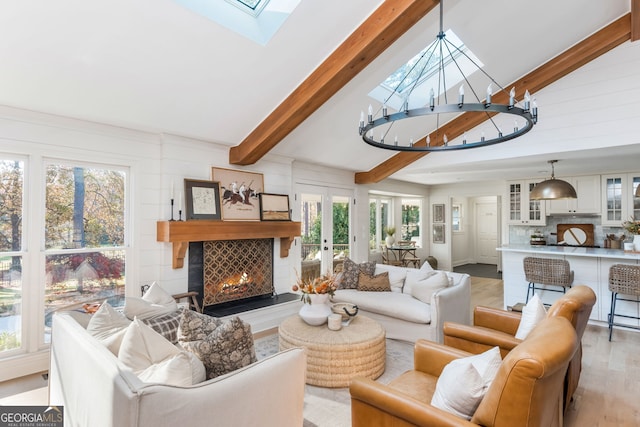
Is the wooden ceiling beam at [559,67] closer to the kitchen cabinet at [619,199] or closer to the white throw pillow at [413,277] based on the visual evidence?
the white throw pillow at [413,277]

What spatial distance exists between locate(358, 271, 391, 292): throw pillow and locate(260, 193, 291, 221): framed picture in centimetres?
143

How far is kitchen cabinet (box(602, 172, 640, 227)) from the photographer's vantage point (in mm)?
6078

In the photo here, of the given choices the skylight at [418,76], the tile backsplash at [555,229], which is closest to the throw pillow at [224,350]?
the skylight at [418,76]

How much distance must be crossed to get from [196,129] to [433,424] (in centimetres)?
354

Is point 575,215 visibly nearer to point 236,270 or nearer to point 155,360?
point 236,270

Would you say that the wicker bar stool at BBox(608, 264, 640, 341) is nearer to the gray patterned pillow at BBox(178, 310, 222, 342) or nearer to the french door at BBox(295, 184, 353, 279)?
the french door at BBox(295, 184, 353, 279)

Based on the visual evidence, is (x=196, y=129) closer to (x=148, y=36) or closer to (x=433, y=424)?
(x=148, y=36)

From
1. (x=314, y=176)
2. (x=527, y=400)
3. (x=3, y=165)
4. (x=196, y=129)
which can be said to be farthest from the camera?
(x=314, y=176)

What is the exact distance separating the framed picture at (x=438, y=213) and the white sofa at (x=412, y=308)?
5.21m

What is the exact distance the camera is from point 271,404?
1615 mm

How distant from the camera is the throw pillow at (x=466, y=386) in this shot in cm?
147

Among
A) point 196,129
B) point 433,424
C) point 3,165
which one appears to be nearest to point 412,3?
point 196,129

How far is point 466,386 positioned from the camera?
4.87 ft

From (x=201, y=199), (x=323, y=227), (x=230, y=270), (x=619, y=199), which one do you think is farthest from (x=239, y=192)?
(x=619, y=199)
